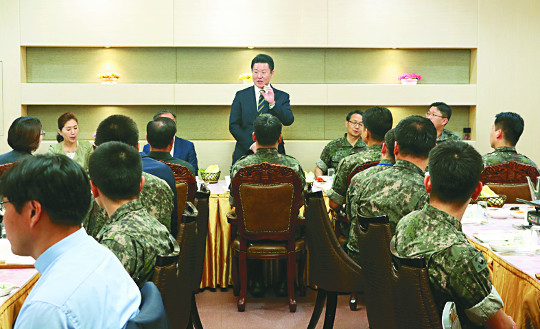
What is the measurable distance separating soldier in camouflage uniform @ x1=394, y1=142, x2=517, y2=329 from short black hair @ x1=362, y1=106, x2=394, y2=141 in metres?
1.94

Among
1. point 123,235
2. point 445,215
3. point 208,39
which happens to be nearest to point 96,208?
point 123,235

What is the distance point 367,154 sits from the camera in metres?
3.85

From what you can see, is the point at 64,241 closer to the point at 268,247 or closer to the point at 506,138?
the point at 268,247

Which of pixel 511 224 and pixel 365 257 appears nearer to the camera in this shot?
pixel 365 257

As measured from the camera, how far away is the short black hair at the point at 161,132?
3.57m

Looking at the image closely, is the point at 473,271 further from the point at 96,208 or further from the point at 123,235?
the point at 96,208

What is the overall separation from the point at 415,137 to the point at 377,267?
80 cm

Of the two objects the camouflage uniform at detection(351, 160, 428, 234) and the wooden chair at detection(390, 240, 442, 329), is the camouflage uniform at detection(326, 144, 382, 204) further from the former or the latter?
the wooden chair at detection(390, 240, 442, 329)

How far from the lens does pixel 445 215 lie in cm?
185

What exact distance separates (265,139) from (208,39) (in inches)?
117

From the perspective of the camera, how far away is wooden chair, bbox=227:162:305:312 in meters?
3.72

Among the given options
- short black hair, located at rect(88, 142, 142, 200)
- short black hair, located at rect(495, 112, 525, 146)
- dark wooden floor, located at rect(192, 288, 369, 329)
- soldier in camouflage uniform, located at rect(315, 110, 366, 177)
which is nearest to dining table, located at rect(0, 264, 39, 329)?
short black hair, located at rect(88, 142, 142, 200)

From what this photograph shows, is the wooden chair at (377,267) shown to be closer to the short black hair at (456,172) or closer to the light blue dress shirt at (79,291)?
the short black hair at (456,172)

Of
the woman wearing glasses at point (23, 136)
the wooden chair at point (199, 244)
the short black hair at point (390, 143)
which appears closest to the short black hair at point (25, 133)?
the woman wearing glasses at point (23, 136)
